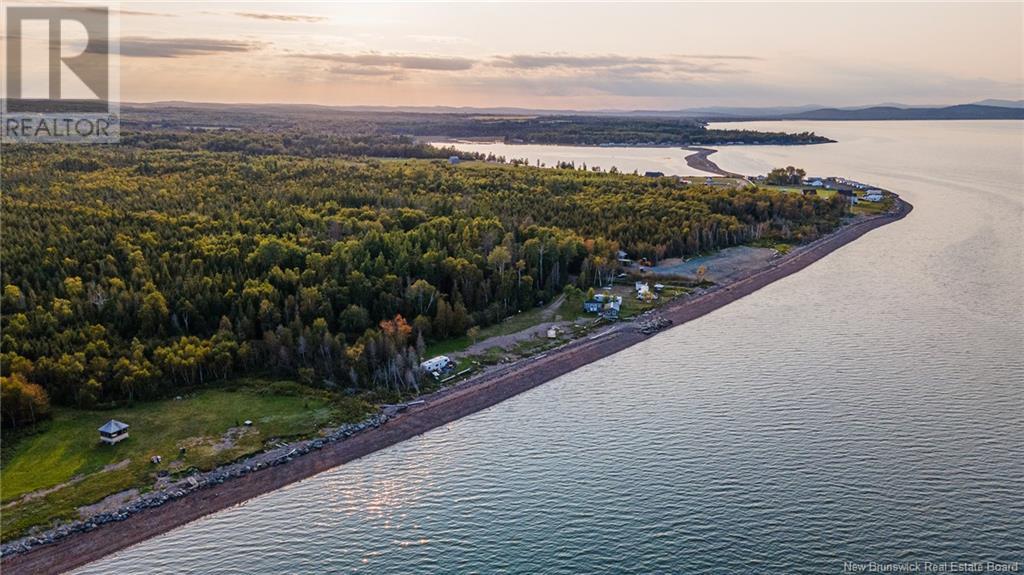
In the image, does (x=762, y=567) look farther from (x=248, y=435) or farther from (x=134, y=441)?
(x=134, y=441)

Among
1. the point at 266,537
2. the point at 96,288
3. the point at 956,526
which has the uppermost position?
the point at 96,288

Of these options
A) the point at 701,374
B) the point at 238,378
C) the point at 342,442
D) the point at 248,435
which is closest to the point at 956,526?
the point at 701,374

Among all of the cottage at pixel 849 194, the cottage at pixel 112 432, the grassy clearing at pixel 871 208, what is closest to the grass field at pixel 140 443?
the cottage at pixel 112 432

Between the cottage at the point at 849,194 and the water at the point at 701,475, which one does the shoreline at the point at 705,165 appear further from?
the water at the point at 701,475

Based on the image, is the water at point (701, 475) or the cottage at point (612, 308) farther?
the cottage at point (612, 308)

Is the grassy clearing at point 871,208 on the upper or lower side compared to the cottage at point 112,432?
upper

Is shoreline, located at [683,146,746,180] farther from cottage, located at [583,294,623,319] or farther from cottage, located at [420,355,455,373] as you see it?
cottage, located at [420,355,455,373]

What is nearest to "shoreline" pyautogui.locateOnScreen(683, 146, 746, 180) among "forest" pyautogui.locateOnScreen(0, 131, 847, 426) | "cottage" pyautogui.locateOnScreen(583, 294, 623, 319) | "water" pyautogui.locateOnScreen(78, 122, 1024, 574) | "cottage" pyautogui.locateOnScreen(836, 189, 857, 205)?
"cottage" pyautogui.locateOnScreen(836, 189, 857, 205)
